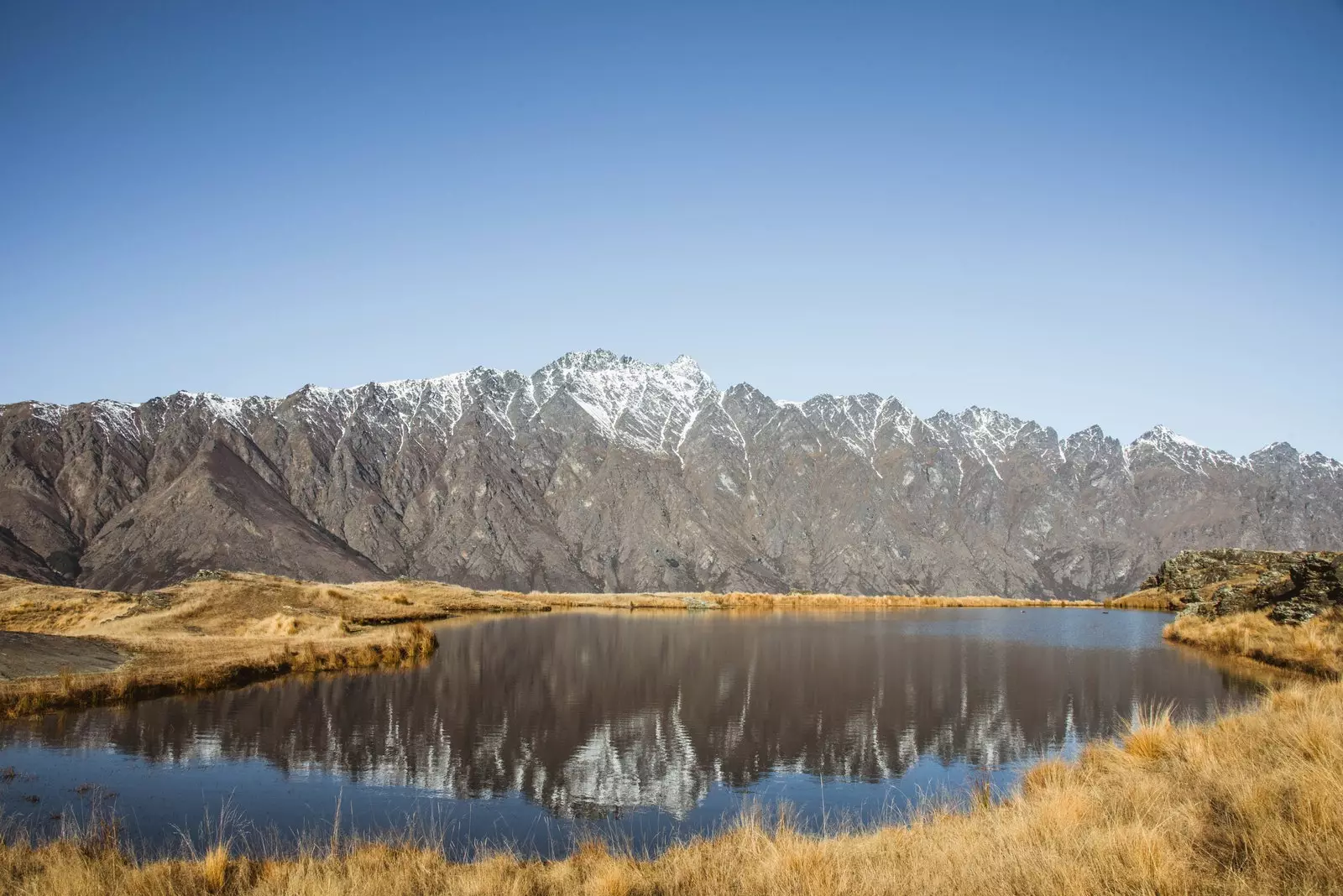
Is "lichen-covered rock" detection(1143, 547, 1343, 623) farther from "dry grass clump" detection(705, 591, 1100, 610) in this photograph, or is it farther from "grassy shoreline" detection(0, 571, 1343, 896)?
"grassy shoreline" detection(0, 571, 1343, 896)

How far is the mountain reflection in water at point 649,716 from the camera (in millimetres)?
21562

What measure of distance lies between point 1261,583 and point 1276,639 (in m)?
18.4

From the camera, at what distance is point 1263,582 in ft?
183

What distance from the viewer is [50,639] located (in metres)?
Answer: 33.6

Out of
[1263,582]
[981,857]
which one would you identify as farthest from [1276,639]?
[981,857]

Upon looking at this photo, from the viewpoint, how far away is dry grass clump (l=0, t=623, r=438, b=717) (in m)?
26.7

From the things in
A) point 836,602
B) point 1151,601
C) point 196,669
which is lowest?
point 836,602

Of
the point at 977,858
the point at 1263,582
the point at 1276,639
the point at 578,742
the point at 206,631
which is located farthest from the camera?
the point at 1263,582

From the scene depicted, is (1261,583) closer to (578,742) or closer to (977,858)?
(578,742)

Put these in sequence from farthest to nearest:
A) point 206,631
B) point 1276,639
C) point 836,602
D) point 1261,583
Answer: point 836,602 → point 1261,583 → point 206,631 → point 1276,639

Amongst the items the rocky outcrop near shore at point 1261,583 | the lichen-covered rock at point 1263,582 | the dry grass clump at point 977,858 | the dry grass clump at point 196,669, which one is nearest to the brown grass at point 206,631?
the dry grass clump at point 196,669

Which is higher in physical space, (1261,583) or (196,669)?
(1261,583)

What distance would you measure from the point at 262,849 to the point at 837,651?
39884 millimetres

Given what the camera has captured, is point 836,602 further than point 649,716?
Yes
